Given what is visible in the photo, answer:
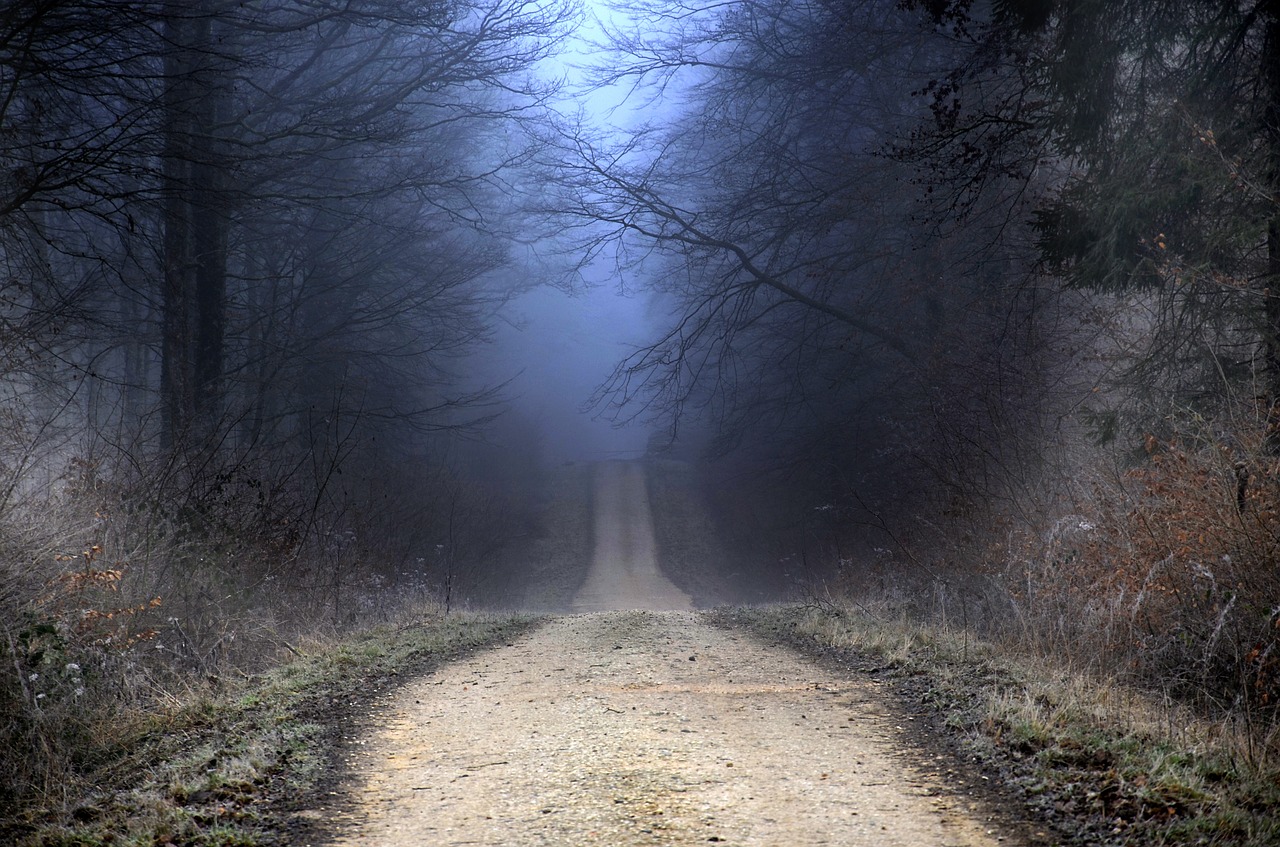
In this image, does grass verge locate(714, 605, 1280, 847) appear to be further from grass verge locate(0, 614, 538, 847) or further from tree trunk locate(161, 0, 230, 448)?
tree trunk locate(161, 0, 230, 448)

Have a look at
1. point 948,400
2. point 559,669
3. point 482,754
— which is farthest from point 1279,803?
point 948,400

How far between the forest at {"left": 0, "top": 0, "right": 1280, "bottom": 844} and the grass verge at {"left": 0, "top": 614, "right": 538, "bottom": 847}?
1.03 ft

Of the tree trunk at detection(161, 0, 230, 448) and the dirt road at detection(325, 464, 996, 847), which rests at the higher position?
the tree trunk at detection(161, 0, 230, 448)

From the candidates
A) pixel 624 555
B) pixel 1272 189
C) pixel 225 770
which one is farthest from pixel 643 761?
pixel 624 555

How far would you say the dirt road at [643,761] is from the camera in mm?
4160

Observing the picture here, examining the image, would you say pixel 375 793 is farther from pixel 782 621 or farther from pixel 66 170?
pixel 782 621

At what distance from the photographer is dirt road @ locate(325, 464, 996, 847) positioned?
4160 millimetres

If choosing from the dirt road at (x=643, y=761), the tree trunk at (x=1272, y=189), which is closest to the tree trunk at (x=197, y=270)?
the dirt road at (x=643, y=761)

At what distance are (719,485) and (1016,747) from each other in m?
29.9

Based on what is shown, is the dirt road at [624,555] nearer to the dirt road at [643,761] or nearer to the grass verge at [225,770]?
the dirt road at [643,761]

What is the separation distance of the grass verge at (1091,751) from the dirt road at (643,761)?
426 millimetres

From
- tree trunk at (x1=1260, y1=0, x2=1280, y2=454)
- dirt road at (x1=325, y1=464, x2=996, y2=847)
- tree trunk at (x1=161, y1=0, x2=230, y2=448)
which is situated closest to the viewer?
dirt road at (x1=325, y1=464, x2=996, y2=847)

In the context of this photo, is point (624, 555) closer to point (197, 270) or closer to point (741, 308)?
point (741, 308)

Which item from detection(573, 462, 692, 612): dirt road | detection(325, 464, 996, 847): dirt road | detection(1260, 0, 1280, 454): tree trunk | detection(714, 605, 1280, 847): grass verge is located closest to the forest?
detection(1260, 0, 1280, 454): tree trunk
